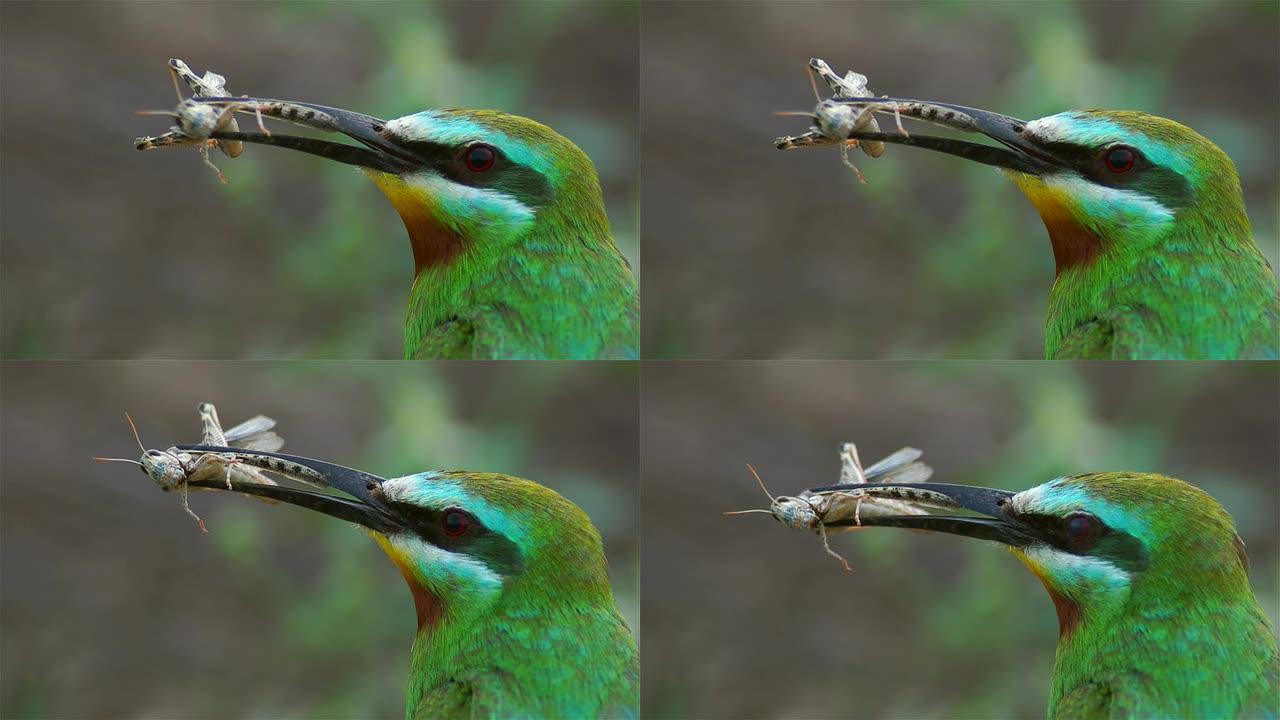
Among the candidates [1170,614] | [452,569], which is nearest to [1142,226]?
[1170,614]

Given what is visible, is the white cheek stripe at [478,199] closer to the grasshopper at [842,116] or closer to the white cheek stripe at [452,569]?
the grasshopper at [842,116]

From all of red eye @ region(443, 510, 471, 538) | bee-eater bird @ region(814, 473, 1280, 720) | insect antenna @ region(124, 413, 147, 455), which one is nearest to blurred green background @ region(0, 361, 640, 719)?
insect antenna @ region(124, 413, 147, 455)

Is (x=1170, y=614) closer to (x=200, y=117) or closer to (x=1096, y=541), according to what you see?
(x=1096, y=541)

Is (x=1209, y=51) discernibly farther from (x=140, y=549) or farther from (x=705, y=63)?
(x=140, y=549)

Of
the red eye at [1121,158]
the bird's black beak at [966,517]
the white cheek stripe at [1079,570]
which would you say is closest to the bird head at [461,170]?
the bird's black beak at [966,517]

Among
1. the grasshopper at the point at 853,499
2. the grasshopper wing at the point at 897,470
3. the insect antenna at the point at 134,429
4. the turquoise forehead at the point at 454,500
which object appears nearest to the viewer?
the turquoise forehead at the point at 454,500

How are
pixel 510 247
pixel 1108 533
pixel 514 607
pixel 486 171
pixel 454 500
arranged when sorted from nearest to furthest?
pixel 1108 533
pixel 454 500
pixel 514 607
pixel 486 171
pixel 510 247
